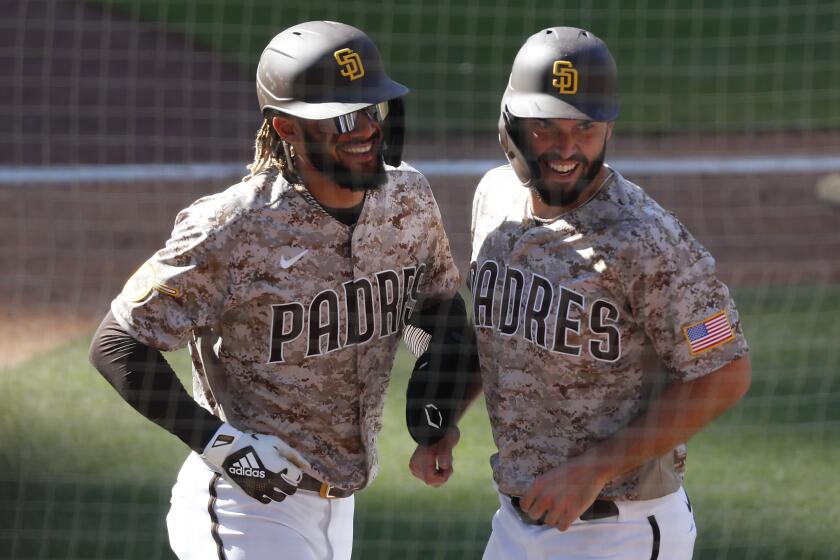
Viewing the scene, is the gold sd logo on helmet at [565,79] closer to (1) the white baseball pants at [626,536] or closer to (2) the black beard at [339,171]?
(2) the black beard at [339,171]

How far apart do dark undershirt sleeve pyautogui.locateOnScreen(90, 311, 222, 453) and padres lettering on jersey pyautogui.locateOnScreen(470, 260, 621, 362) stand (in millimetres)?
697

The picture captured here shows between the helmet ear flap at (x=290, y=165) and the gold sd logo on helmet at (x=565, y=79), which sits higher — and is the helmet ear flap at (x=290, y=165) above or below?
below

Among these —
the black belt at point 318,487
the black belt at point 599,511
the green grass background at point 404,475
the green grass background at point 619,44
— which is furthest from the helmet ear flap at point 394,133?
the green grass background at point 619,44

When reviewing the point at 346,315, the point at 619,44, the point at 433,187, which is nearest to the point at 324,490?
the point at 346,315

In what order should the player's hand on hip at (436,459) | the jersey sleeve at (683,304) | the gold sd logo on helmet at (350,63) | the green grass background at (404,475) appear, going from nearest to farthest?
the jersey sleeve at (683,304) < the gold sd logo on helmet at (350,63) < the player's hand on hip at (436,459) < the green grass background at (404,475)

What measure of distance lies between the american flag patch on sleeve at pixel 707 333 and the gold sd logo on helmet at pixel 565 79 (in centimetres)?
58

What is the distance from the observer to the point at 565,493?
2.70 meters

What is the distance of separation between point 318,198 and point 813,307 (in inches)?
200

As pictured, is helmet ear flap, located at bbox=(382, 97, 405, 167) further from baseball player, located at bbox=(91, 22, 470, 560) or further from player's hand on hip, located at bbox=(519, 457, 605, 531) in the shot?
Result: player's hand on hip, located at bbox=(519, 457, 605, 531)

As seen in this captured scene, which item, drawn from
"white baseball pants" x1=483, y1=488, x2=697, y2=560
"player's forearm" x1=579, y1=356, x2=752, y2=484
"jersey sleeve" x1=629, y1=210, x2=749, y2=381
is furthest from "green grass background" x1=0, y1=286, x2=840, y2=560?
"jersey sleeve" x1=629, y1=210, x2=749, y2=381

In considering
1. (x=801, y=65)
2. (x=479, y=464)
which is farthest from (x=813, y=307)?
(x=801, y=65)

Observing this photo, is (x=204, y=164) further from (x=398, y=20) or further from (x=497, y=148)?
(x=398, y=20)

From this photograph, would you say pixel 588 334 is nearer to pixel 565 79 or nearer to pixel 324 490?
pixel 565 79

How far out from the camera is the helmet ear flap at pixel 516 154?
277 centimetres
